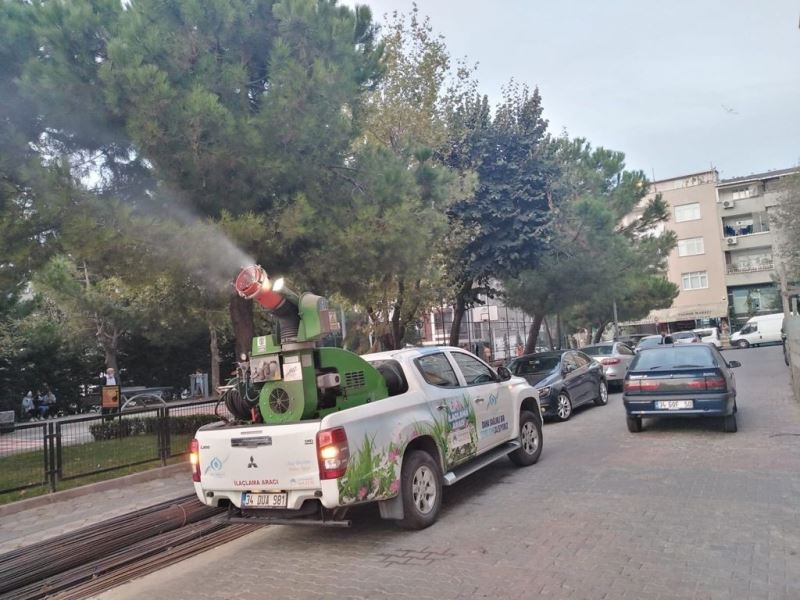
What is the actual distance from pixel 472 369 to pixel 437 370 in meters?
0.84

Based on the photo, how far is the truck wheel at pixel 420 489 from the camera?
572cm

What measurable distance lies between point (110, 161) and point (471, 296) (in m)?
13.2

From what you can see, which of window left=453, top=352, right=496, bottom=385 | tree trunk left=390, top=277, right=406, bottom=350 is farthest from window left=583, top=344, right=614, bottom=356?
window left=453, top=352, right=496, bottom=385

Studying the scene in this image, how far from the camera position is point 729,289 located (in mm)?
56594

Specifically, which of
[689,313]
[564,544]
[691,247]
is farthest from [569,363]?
[691,247]

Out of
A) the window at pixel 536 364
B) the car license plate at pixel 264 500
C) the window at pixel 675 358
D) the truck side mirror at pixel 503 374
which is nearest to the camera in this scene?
the car license plate at pixel 264 500

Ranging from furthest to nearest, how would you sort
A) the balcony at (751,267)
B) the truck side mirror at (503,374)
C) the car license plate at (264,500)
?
the balcony at (751,267) < the truck side mirror at (503,374) < the car license plate at (264,500)

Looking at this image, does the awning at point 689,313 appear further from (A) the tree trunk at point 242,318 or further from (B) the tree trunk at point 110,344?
(A) the tree trunk at point 242,318

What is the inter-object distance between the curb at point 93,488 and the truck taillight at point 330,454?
5.27m

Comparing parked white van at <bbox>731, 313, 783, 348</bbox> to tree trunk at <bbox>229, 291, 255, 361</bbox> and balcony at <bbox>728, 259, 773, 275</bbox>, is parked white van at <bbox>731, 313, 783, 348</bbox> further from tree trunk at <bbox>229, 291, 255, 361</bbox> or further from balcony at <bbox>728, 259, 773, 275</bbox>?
tree trunk at <bbox>229, 291, 255, 361</bbox>

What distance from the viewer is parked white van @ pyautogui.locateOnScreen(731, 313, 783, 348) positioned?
132 ft

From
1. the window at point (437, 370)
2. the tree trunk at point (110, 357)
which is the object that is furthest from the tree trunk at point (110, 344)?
the window at point (437, 370)

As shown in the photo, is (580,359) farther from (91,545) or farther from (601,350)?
(91,545)

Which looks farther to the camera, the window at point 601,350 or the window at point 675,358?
the window at point 601,350
